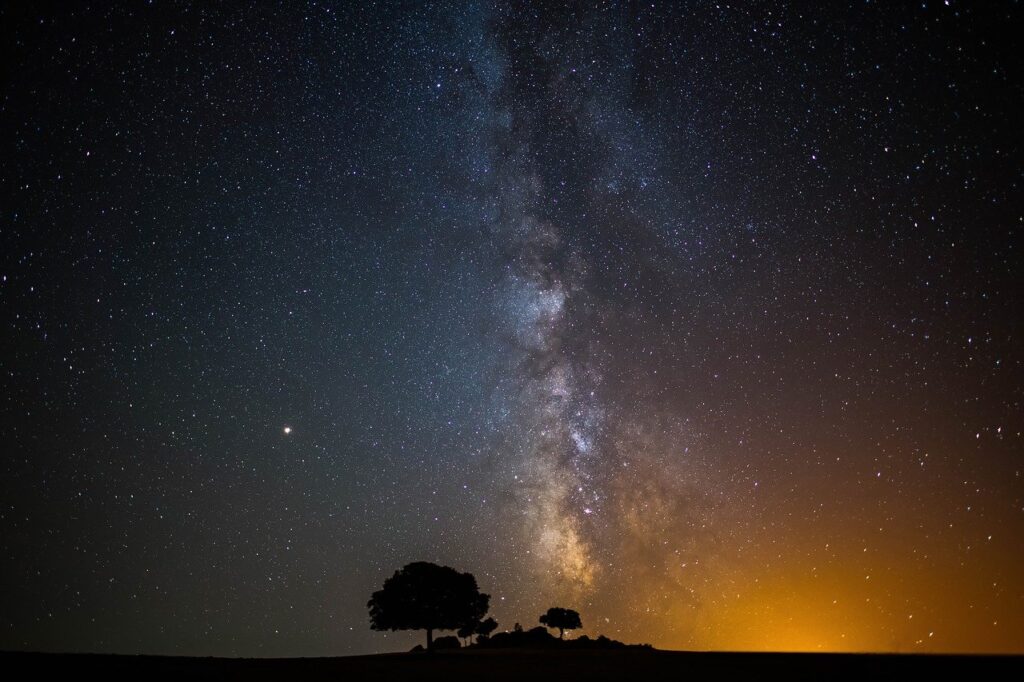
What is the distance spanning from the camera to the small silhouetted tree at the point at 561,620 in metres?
64.6

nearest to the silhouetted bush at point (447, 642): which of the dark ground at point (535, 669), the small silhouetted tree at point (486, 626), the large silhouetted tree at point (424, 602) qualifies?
the small silhouetted tree at point (486, 626)

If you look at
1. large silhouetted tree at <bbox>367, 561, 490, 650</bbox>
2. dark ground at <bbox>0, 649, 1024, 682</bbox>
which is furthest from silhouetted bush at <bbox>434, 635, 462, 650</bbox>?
dark ground at <bbox>0, 649, 1024, 682</bbox>

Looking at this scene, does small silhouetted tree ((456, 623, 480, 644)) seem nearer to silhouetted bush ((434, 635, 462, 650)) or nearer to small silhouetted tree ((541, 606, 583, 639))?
silhouetted bush ((434, 635, 462, 650))

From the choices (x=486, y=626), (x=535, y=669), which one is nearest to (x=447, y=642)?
(x=486, y=626)

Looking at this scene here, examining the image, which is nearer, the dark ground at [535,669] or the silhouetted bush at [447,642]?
the dark ground at [535,669]

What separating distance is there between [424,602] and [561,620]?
27.0 m

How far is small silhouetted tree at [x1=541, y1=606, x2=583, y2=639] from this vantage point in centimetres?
6456

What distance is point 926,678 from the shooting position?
2019 cm

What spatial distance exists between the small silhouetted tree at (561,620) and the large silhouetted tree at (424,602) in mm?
23193

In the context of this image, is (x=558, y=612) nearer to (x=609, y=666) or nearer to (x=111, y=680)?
(x=609, y=666)

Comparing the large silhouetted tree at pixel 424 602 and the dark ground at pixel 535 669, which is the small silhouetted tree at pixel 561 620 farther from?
the dark ground at pixel 535 669

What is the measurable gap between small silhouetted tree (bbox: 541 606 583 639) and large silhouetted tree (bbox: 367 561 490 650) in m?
23.2

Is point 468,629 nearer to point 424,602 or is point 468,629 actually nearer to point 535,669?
point 424,602

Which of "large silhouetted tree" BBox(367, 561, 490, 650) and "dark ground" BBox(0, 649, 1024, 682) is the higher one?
"large silhouetted tree" BBox(367, 561, 490, 650)
